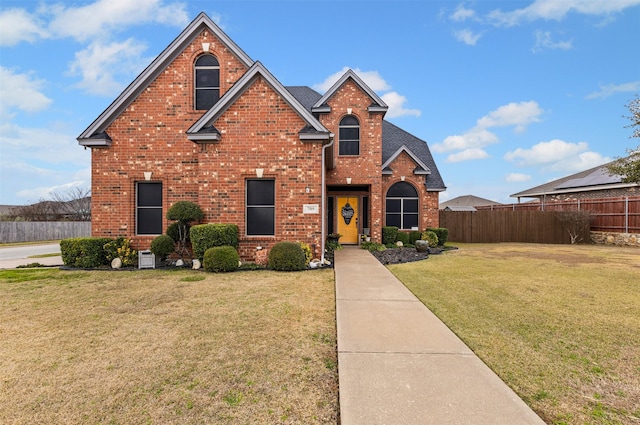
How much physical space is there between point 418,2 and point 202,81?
8249mm

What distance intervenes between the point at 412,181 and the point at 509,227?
926cm

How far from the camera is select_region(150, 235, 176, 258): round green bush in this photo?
9.92m

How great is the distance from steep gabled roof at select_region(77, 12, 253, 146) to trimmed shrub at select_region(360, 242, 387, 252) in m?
8.67

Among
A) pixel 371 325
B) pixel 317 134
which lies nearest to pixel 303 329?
pixel 371 325

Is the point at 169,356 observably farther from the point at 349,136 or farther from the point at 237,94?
the point at 349,136

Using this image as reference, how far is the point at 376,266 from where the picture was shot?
9797 mm

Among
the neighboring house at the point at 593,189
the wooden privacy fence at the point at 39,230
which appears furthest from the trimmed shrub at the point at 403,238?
the wooden privacy fence at the point at 39,230

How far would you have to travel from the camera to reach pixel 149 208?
431 inches

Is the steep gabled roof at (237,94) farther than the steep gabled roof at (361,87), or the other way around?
the steep gabled roof at (361,87)

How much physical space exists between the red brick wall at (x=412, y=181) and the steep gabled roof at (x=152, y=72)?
28.8ft

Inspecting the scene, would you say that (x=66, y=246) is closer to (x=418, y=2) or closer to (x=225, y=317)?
(x=225, y=317)

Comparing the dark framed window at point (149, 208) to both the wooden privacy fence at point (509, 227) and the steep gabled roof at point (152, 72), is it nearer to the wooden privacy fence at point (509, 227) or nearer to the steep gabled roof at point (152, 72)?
the steep gabled roof at point (152, 72)

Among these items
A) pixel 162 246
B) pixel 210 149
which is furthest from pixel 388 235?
pixel 162 246

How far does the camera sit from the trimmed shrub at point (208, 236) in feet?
30.5
